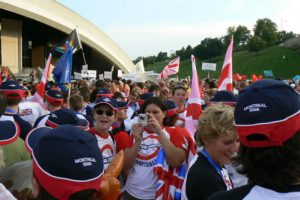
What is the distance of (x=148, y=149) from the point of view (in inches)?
147

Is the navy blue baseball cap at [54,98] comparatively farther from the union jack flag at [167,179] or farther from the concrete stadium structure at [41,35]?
the concrete stadium structure at [41,35]

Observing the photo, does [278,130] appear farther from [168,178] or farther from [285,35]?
[285,35]

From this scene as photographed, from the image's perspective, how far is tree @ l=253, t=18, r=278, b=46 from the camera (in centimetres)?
10012

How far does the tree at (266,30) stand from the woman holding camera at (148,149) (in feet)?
330

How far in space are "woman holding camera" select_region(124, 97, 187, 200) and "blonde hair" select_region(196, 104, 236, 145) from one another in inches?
34.8

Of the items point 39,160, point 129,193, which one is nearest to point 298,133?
point 39,160

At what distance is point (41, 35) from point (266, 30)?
74270 millimetres

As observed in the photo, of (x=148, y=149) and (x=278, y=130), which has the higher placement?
(x=278, y=130)

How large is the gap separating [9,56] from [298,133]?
3793 centimetres

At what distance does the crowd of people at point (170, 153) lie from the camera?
4.96 ft

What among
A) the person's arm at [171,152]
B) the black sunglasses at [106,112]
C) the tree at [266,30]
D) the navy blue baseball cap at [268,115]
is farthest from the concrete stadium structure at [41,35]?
the tree at [266,30]

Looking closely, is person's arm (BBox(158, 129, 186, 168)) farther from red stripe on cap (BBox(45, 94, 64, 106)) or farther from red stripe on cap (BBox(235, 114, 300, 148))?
red stripe on cap (BBox(45, 94, 64, 106))

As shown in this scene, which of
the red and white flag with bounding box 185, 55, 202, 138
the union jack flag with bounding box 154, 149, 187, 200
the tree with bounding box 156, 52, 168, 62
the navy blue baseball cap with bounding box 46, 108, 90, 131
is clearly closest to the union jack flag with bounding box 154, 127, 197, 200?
the union jack flag with bounding box 154, 149, 187, 200

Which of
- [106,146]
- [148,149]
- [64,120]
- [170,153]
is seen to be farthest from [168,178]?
[64,120]
